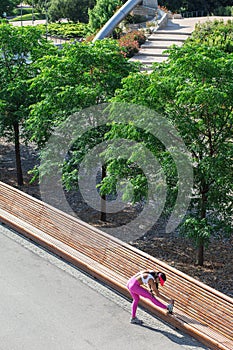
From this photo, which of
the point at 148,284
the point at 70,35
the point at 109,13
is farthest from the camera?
the point at 70,35

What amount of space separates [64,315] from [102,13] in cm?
3280

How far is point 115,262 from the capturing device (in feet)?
53.5

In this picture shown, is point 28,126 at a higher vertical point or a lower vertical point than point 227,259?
higher

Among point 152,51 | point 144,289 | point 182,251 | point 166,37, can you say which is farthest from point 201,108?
point 166,37

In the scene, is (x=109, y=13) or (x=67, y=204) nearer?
(x=67, y=204)


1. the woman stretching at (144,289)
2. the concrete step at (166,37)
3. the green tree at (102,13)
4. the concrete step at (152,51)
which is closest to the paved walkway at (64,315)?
the woman stretching at (144,289)

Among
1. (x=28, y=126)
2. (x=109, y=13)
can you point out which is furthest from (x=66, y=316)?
(x=109, y=13)

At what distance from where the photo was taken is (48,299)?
15.4m

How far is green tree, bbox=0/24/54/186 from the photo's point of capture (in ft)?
71.9

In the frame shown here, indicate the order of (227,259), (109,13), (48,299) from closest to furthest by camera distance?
1. (48,299)
2. (227,259)
3. (109,13)

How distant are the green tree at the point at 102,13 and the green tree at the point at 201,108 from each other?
2852 cm

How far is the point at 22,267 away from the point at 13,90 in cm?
705

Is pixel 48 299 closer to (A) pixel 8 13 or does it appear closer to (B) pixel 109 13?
(B) pixel 109 13

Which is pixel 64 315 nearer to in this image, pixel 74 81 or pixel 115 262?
pixel 115 262
